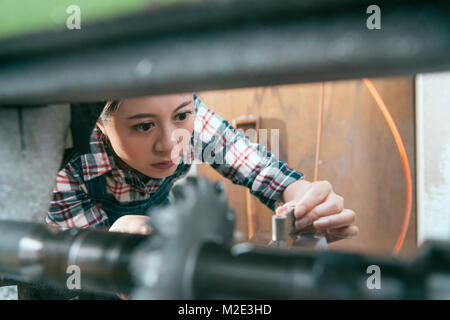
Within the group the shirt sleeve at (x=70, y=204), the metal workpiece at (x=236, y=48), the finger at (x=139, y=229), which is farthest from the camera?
the shirt sleeve at (x=70, y=204)

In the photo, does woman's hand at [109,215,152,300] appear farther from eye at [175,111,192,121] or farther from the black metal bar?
eye at [175,111,192,121]

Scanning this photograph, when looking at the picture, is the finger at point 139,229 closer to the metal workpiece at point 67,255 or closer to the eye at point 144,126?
the metal workpiece at point 67,255

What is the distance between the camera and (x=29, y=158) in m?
0.35

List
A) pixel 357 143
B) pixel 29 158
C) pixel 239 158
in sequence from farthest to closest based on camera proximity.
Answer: pixel 357 143 → pixel 239 158 → pixel 29 158

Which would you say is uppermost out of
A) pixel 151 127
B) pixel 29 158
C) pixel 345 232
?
pixel 151 127

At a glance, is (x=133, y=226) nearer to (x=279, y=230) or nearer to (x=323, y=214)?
(x=279, y=230)

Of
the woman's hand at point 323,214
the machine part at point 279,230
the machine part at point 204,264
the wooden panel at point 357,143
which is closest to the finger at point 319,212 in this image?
the woman's hand at point 323,214

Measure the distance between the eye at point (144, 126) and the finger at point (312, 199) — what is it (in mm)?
332

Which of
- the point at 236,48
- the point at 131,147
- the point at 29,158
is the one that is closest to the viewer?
the point at 236,48

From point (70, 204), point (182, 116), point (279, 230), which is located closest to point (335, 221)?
point (279, 230)

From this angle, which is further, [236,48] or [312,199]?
[312,199]

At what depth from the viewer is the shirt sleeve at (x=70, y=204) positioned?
2.60 feet

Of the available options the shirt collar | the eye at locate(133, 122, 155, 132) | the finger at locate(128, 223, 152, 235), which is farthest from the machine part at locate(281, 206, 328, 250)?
the shirt collar

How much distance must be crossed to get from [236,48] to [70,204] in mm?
748
